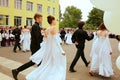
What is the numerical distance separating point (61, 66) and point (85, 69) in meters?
2.84

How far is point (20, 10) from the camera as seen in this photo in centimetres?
4059

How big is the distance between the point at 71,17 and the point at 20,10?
59.6 metres

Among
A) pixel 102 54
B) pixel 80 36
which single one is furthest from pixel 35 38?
pixel 102 54

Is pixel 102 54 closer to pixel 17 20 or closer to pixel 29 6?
pixel 17 20

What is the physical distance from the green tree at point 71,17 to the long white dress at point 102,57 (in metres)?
84.2

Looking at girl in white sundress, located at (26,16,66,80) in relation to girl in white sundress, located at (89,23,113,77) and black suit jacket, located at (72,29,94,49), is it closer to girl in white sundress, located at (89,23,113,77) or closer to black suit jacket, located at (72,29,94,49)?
girl in white sundress, located at (89,23,113,77)

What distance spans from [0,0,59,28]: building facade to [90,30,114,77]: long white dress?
30643 mm

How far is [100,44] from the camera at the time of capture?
7570 millimetres

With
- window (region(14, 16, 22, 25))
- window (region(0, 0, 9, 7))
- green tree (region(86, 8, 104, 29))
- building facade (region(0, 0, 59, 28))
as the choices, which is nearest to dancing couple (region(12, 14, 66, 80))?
building facade (region(0, 0, 59, 28))

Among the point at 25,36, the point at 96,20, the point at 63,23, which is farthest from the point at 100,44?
the point at 63,23

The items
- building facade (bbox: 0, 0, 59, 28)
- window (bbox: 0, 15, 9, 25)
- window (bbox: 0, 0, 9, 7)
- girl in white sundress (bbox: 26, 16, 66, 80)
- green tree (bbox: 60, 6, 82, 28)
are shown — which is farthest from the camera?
green tree (bbox: 60, 6, 82, 28)

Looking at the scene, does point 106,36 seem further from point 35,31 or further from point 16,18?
point 16,18

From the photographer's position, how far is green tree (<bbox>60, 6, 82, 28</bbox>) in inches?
3686

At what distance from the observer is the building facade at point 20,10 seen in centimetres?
3754
